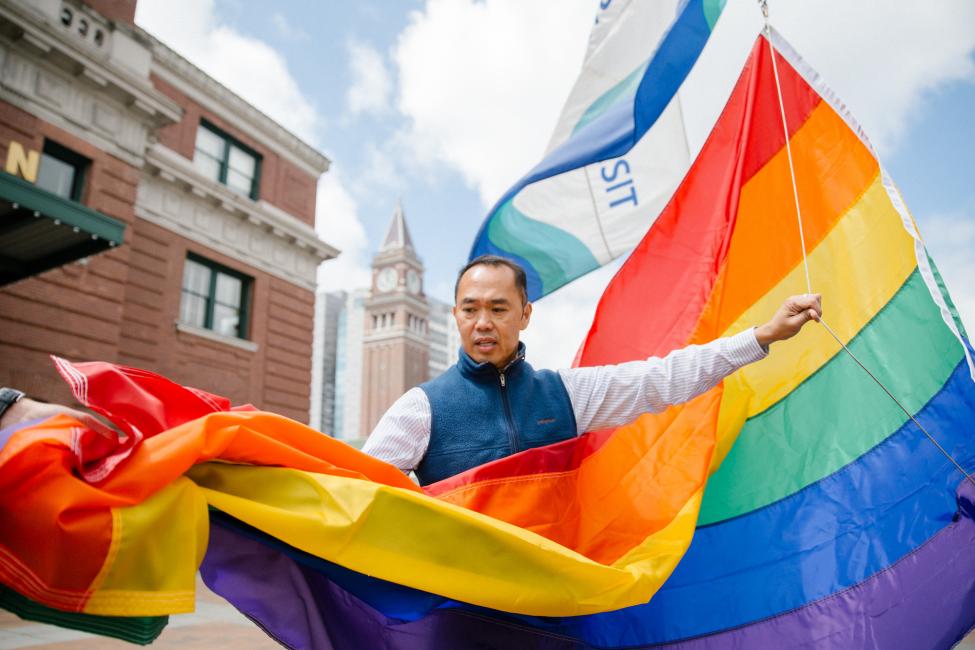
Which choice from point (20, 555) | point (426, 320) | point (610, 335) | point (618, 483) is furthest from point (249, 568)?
Answer: point (426, 320)

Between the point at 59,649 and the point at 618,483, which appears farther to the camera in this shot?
the point at 59,649

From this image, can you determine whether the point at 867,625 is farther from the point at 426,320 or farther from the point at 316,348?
the point at 316,348

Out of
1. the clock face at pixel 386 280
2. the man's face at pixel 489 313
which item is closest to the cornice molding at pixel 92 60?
the man's face at pixel 489 313

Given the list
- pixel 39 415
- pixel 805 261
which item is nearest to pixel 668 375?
pixel 805 261

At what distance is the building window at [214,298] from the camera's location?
46.2 ft

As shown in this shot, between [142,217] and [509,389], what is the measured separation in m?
12.9

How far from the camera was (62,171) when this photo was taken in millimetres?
11219

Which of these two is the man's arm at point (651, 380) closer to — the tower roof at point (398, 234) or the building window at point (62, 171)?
the building window at point (62, 171)

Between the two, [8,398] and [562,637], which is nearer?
[8,398]

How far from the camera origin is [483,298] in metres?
2.44

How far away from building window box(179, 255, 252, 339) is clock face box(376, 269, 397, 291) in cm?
6723

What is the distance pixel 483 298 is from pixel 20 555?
5.13 ft

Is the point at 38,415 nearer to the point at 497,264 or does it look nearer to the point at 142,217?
the point at 497,264

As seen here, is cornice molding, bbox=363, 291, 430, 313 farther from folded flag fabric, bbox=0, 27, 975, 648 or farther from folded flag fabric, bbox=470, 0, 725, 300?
folded flag fabric, bbox=0, 27, 975, 648
